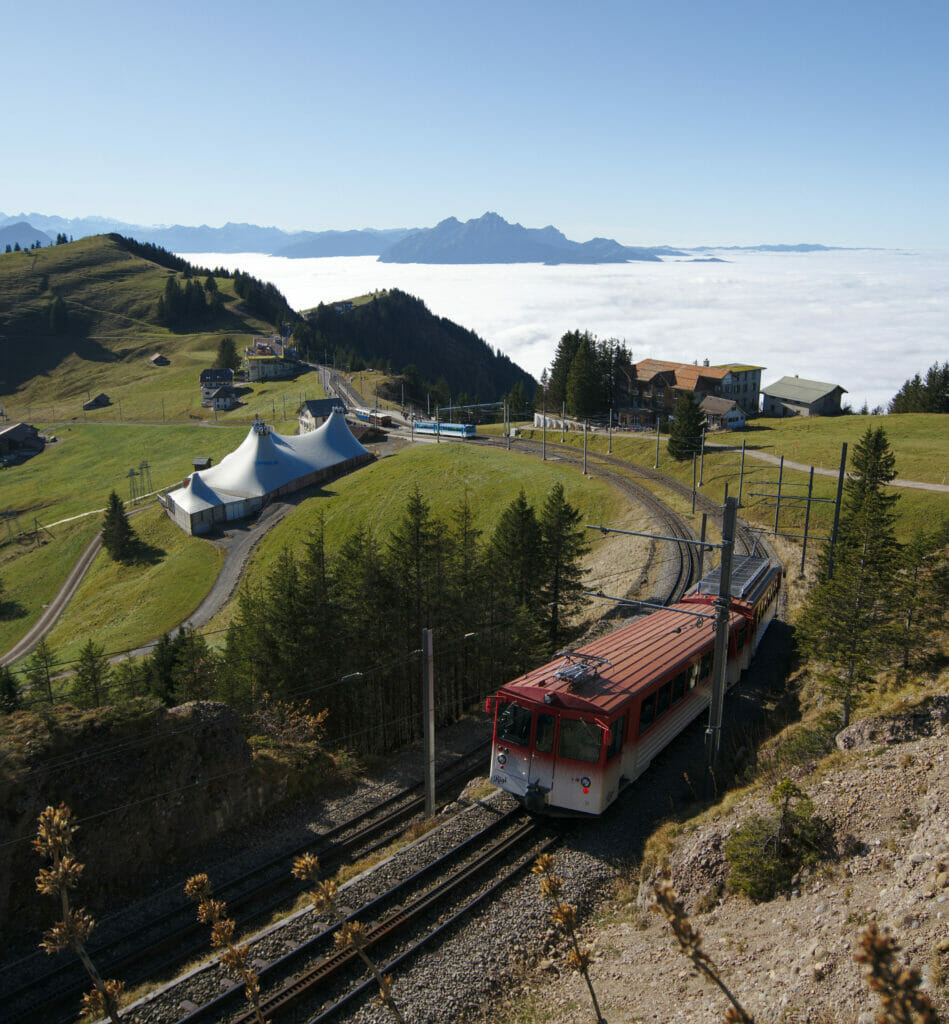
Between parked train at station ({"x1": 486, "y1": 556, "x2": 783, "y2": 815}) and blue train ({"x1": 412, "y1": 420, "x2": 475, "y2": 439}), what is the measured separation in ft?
280

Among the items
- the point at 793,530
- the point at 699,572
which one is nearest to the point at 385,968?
the point at 699,572

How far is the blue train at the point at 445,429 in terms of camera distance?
105925mm

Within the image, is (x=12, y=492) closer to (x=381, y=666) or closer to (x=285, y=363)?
(x=285, y=363)

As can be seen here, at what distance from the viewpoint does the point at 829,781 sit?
1503cm

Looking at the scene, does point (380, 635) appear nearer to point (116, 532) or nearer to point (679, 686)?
point (679, 686)

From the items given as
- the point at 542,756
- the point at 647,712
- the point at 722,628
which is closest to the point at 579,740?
the point at 542,756

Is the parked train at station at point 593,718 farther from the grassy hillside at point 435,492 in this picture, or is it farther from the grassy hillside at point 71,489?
the grassy hillside at point 71,489

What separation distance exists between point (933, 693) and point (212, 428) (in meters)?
138

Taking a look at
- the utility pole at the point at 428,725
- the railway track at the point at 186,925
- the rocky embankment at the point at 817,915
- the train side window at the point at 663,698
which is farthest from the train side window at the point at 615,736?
the railway track at the point at 186,925

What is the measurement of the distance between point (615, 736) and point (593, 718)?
3.31 ft

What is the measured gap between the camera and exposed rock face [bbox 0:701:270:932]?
1667cm

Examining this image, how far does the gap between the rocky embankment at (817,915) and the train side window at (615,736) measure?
91.3 inches

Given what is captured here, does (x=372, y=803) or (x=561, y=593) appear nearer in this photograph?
(x=372, y=803)

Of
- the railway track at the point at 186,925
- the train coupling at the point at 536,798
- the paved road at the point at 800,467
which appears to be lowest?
the railway track at the point at 186,925
